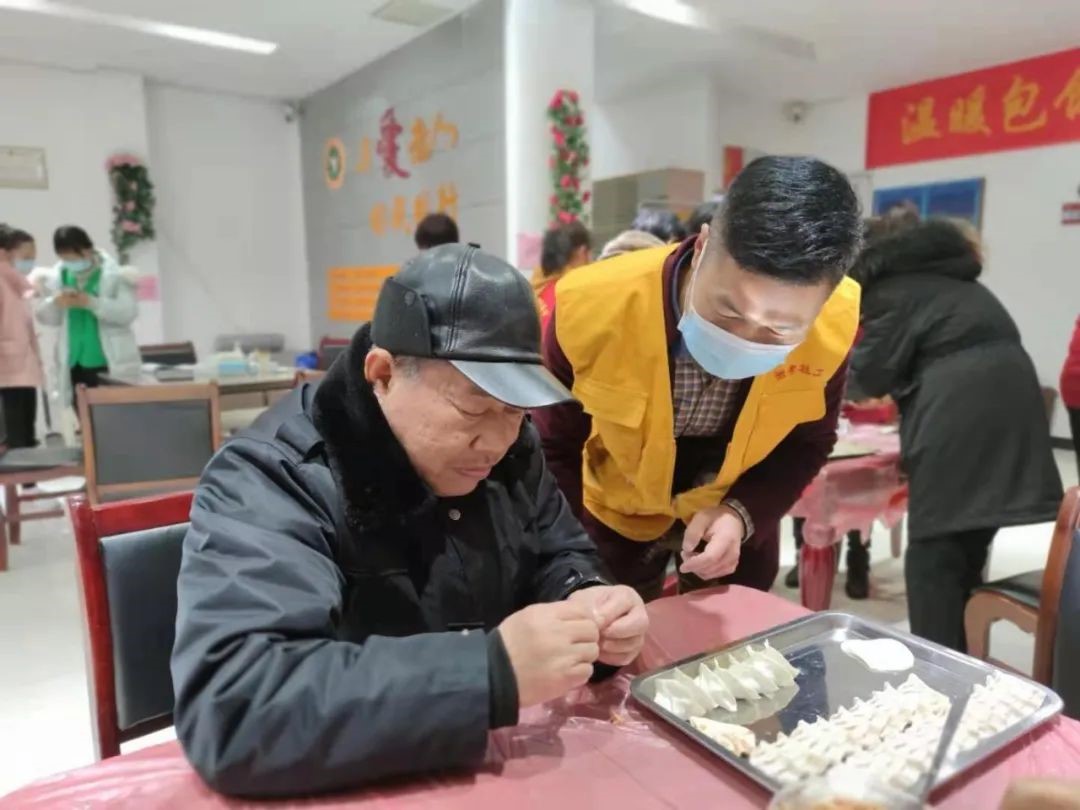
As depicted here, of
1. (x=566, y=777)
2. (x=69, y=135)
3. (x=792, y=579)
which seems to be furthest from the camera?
(x=69, y=135)

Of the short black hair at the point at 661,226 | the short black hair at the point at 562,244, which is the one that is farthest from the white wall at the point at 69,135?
the short black hair at the point at 661,226

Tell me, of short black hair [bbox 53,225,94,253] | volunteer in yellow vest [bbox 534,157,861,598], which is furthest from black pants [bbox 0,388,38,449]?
volunteer in yellow vest [bbox 534,157,861,598]

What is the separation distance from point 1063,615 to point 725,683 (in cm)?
74

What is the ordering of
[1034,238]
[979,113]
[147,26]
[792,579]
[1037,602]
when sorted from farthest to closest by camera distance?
[979,113]
[1034,238]
[147,26]
[792,579]
[1037,602]

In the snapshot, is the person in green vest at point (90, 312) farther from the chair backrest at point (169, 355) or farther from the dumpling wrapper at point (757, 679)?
the dumpling wrapper at point (757, 679)

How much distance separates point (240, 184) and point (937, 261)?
6546 millimetres

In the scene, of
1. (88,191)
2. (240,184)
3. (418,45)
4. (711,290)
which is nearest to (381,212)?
(418,45)

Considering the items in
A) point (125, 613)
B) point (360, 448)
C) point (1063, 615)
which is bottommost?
point (1063, 615)

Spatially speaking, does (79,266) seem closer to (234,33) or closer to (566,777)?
(234,33)

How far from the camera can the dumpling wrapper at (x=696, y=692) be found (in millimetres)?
881

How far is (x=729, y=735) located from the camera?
814 millimetres

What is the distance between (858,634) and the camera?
1072mm

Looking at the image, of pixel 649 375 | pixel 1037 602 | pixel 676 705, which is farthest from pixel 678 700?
pixel 1037 602

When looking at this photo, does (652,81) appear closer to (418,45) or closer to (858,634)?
(418,45)
